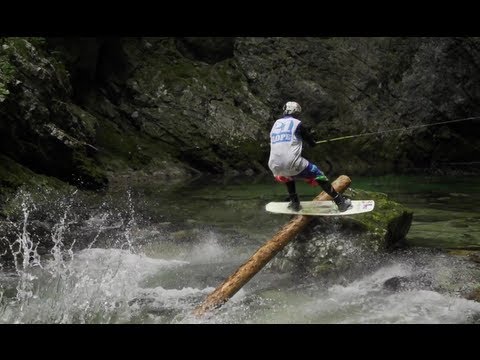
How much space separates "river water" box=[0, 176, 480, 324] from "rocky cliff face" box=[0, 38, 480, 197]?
870 centimetres

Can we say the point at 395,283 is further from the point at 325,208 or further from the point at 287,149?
the point at 287,149

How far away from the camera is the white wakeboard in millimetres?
8531

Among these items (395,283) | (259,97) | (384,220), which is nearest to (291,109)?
(384,220)

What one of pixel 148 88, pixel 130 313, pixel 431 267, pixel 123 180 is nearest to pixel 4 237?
pixel 130 313

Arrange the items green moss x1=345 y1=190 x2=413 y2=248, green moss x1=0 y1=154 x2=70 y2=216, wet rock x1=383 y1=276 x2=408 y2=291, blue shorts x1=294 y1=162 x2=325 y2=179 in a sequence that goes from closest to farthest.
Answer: wet rock x1=383 y1=276 x2=408 y2=291 < blue shorts x1=294 y1=162 x2=325 y2=179 < green moss x1=345 y1=190 x2=413 y2=248 < green moss x1=0 y1=154 x2=70 y2=216

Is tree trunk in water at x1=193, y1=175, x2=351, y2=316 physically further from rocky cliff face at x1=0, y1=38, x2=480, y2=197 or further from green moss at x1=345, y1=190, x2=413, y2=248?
rocky cliff face at x1=0, y1=38, x2=480, y2=197

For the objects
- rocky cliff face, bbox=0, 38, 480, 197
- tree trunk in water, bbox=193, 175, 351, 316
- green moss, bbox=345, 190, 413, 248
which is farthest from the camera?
rocky cliff face, bbox=0, 38, 480, 197

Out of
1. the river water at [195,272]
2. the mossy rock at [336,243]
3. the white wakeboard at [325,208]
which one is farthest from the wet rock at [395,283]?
the white wakeboard at [325,208]

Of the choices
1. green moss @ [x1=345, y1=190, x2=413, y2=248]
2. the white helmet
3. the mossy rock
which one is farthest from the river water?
the white helmet

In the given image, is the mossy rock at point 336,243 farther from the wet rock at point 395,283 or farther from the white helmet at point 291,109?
the white helmet at point 291,109

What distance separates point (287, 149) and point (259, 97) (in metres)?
20.4

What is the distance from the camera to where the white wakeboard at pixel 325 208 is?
28.0 feet

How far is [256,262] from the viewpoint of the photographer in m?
7.57

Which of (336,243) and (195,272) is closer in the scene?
(336,243)
